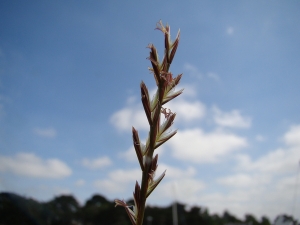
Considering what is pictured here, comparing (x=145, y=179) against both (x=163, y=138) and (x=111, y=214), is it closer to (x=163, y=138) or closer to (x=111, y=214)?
(x=163, y=138)

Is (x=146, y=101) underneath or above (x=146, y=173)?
above

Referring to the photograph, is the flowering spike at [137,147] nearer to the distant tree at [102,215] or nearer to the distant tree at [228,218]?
the distant tree at [102,215]

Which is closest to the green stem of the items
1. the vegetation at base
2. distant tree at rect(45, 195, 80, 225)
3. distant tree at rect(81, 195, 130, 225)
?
the vegetation at base

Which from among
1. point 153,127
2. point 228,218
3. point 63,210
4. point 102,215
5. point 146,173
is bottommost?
point 146,173

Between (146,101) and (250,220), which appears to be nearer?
(146,101)

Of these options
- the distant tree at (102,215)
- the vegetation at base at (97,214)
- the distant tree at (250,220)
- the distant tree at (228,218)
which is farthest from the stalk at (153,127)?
the distant tree at (228,218)

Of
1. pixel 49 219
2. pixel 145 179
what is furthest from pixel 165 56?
pixel 49 219

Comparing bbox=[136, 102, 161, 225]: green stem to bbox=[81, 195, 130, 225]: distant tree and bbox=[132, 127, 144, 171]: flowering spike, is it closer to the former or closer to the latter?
bbox=[132, 127, 144, 171]: flowering spike

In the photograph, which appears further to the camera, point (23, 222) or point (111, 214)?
point (111, 214)

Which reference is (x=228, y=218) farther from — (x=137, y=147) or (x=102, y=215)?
(x=137, y=147)

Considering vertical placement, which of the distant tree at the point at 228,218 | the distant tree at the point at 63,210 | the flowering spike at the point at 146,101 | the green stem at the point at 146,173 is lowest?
the green stem at the point at 146,173

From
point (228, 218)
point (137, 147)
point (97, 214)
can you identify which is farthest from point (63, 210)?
point (137, 147)
